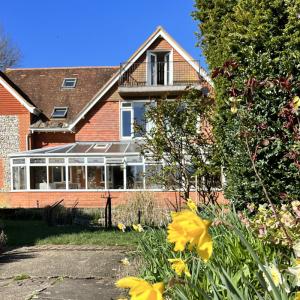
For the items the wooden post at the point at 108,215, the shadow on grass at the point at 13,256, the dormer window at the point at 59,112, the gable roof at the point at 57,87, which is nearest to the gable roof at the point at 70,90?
the gable roof at the point at 57,87

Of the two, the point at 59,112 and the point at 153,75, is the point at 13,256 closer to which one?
the point at 153,75

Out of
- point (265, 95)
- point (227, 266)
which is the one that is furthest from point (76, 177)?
point (227, 266)

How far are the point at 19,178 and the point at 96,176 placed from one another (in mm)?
4174

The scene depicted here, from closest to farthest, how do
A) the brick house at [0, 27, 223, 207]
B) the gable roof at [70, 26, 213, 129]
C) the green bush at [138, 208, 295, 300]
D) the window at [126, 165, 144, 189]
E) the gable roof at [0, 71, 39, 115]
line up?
the green bush at [138, 208, 295, 300] → the window at [126, 165, 144, 189] → the brick house at [0, 27, 223, 207] → the gable roof at [70, 26, 213, 129] → the gable roof at [0, 71, 39, 115]

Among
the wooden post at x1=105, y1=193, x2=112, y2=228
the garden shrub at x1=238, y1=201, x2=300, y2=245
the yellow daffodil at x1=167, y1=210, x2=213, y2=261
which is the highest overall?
the yellow daffodil at x1=167, y1=210, x2=213, y2=261

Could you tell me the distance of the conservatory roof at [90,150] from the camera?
80.8ft

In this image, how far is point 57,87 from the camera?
30.8 metres

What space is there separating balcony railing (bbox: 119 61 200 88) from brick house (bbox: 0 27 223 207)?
5 centimetres

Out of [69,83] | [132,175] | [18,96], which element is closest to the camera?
[132,175]

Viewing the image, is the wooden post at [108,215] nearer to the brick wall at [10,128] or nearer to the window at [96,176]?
the window at [96,176]

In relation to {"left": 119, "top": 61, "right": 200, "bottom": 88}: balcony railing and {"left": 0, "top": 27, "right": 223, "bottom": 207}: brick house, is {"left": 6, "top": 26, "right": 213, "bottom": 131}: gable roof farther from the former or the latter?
{"left": 119, "top": 61, "right": 200, "bottom": 88}: balcony railing

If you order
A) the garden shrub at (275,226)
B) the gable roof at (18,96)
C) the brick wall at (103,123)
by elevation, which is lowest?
the garden shrub at (275,226)

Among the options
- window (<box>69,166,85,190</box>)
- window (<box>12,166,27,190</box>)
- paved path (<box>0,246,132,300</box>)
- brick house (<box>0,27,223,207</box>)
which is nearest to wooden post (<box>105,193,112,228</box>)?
paved path (<box>0,246,132,300</box>)

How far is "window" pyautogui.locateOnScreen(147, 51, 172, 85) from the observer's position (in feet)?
86.2
